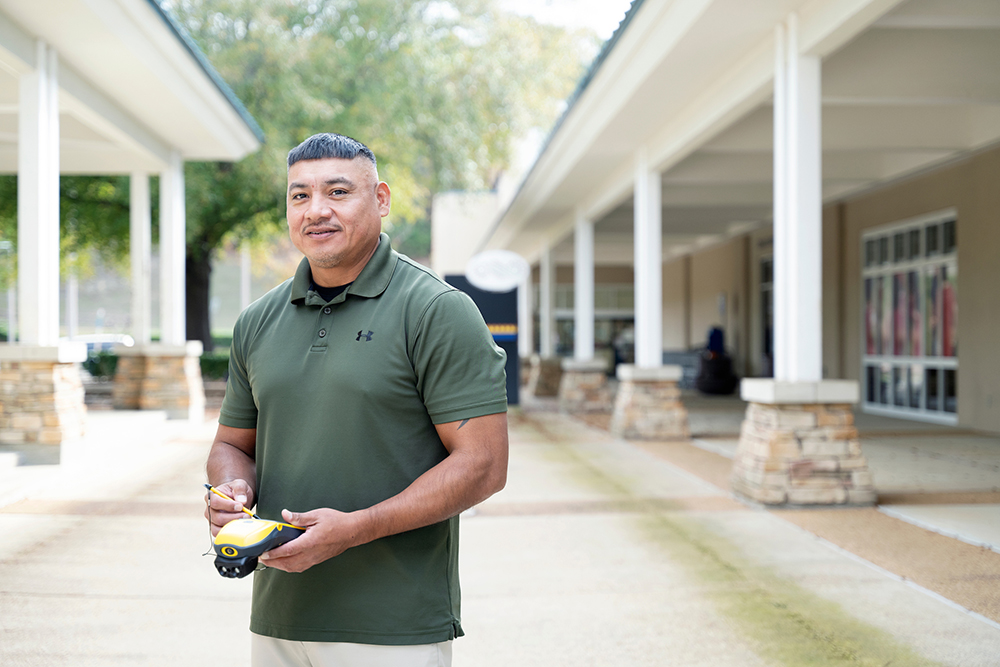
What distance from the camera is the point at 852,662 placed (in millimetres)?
3289

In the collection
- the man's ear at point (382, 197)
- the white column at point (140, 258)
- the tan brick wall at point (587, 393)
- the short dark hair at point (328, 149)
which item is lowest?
the tan brick wall at point (587, 393)

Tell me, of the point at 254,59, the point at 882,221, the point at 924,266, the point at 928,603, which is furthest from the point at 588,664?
A: the point at 254,59

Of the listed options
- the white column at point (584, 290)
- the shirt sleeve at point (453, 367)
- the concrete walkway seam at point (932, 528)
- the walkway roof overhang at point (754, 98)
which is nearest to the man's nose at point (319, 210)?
the shirt sleeve at point (453, 367)

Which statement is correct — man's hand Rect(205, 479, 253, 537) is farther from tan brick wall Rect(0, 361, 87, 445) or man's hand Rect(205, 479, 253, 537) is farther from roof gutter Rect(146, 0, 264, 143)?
roof gutter Rect(146, 0, 264, 143)

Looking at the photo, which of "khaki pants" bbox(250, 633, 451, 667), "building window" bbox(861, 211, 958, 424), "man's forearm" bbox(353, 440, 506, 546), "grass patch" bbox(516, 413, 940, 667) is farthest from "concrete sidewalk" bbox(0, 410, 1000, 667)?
"building window" bbox(861, 211, 958, 424)

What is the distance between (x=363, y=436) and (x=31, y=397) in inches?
263

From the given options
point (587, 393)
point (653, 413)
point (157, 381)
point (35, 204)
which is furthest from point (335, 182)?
point (587, 393)

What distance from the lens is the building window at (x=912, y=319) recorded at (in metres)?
11.6

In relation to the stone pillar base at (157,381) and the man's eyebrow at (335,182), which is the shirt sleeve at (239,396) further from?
the stone pillar base at (157,381)

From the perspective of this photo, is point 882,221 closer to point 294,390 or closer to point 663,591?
point 663,591

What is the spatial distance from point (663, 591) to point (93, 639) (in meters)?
2.59

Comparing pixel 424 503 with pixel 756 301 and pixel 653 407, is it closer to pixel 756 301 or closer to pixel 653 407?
pixel 653 407

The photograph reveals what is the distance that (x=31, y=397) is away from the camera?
7129 millimetres

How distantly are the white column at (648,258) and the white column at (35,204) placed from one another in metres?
6.49
